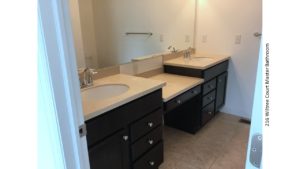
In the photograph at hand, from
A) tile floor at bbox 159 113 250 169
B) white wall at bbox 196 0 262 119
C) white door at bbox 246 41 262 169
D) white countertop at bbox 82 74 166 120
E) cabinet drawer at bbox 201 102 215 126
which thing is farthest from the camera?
white wall at bbox 196 0 262 119

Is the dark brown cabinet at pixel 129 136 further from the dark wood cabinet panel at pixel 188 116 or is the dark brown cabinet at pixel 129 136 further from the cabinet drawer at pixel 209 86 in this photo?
the cabinet drawer at pixel 209 86

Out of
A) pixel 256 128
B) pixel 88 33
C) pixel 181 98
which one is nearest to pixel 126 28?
pixel 88 33

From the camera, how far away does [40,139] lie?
0.87 metres

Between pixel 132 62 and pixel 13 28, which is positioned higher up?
pixel 13 28

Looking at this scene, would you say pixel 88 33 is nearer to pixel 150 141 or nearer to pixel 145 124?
pixel 145 124

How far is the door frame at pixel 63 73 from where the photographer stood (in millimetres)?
734

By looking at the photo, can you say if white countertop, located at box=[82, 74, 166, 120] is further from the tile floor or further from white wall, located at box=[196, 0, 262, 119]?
white wall, located at box=[196, 0, 262, 119]

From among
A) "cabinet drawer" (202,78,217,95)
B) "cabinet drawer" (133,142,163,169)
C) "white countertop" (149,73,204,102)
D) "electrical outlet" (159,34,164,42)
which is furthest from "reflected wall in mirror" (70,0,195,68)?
"cabinet drawer" (133,142,163,169)

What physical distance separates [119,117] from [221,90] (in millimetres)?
2005

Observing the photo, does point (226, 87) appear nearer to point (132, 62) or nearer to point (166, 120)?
point (166, 120)

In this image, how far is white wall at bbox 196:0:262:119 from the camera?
275cm

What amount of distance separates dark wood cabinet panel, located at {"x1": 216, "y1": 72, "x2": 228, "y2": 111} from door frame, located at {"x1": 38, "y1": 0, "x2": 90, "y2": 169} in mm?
2296
